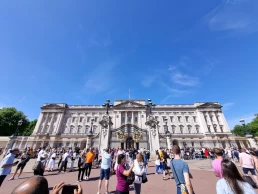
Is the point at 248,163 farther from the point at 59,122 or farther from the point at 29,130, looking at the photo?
the point at 29,130

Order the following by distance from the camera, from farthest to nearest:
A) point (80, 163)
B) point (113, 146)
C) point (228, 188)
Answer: point (113, 146), point (80, 163), point (228, 188)

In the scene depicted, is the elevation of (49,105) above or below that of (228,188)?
above

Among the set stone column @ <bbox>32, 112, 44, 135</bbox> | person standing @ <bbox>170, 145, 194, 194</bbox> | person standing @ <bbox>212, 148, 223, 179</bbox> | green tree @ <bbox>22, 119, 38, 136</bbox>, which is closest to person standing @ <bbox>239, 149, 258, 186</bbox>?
person standing @ <bbox>212, 148, 223, 179</bbox>

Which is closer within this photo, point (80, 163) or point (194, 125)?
point (80, 163)

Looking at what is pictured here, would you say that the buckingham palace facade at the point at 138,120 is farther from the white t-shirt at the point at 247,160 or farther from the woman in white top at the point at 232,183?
the woman in white top at the point at 232,183

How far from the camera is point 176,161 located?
3.23 metres

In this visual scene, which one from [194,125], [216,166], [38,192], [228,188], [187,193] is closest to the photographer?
[38,192]

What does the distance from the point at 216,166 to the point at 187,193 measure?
1682 mm

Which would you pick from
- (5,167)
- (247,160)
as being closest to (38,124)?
(5,167)

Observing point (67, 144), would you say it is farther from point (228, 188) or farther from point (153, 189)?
point (228, 188)

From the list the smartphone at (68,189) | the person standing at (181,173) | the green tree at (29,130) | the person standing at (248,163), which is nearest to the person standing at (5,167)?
the smartphone at (68,189)

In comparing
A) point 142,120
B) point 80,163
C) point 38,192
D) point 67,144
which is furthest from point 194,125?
point 38,192

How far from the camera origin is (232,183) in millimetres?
2176

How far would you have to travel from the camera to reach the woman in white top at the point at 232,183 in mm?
2042
